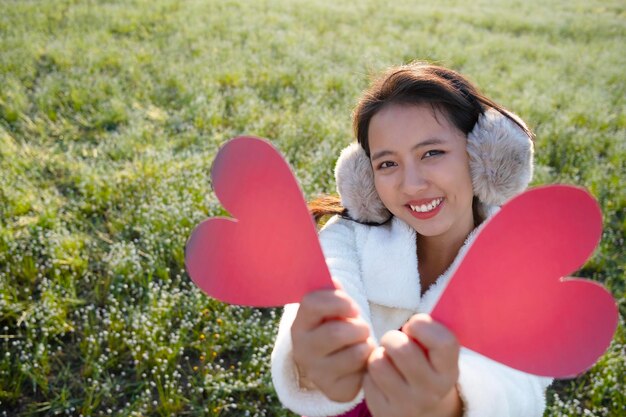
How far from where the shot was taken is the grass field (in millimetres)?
2459

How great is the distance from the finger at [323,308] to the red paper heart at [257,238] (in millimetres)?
34

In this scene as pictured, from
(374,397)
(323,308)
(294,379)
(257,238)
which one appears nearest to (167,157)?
(294,379)

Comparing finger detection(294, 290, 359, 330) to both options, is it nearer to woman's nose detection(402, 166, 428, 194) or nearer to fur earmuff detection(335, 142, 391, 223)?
woman's nose detection(402, 166, 428, 194)

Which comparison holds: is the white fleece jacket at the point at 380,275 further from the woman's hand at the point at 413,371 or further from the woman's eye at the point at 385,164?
the woman's hand at the point at 413,371

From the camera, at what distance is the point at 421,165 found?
1.45 m

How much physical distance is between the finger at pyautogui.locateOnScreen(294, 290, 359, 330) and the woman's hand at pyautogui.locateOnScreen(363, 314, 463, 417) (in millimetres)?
98

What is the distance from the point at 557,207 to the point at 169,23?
913 cm

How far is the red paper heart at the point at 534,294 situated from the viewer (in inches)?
34.8

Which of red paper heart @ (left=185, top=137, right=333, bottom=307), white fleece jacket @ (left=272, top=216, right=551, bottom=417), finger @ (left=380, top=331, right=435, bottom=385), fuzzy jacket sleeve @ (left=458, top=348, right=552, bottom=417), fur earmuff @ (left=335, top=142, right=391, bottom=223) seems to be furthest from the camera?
fur earmuff @ (left=335, top=142, right=391, bottom=223)

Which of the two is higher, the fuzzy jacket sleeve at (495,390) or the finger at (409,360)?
the finger at (409,360)

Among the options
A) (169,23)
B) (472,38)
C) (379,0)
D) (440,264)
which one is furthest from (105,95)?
(379,0)

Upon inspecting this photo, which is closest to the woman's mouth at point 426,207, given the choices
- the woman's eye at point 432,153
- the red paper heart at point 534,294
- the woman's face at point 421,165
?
the woman's face at point 421,165

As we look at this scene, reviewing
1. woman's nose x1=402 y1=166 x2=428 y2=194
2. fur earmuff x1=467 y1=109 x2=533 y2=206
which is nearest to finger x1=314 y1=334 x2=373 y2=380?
woman's nose x1=402 y1=166 x2=428 y2=194

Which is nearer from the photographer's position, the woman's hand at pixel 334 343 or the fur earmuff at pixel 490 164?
the woman's hand at pixel 334 343
